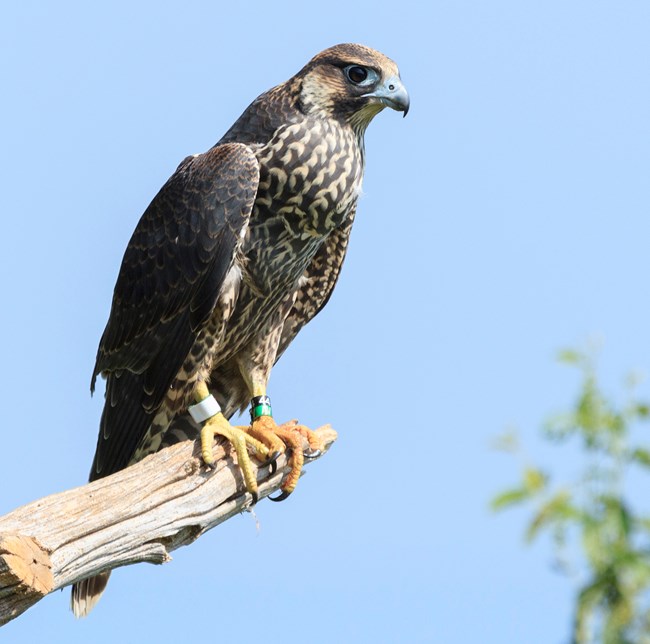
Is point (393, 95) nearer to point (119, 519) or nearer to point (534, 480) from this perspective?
point (119, 519)

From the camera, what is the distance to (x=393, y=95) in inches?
183

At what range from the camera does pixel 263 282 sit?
15.6 feet

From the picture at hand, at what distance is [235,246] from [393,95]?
3.14 ft

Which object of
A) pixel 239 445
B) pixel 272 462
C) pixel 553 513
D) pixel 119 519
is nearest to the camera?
pixel 553 513

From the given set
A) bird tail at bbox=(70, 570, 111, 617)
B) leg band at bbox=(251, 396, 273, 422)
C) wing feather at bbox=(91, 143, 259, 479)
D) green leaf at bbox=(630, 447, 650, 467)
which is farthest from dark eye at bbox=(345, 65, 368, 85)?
green leaf at bbox=(630, 447, 650, 467)

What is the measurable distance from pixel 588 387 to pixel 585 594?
532mm

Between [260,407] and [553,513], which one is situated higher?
[260,407]

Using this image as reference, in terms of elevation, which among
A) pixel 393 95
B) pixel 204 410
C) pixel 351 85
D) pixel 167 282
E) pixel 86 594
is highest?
pixel 351 85

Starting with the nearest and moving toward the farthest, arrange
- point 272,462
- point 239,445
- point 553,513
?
point 553,513
point 239,445
point 272,462

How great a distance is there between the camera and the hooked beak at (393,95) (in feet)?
15.2

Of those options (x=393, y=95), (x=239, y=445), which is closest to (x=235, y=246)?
(x=239, y=445)

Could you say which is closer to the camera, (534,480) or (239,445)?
(534,480)

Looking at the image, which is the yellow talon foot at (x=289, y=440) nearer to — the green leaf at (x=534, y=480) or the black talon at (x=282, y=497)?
the black talon at (x=282, y=497)

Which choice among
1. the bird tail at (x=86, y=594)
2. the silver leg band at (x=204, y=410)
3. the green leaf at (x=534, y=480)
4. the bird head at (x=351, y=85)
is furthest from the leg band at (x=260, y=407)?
the green leaf at (x=534, y=480)
